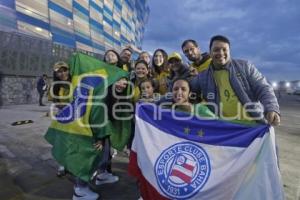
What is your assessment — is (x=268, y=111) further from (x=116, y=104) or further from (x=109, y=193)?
(x=109, y=193)

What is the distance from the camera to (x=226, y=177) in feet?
11.0

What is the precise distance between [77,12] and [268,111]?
3304 centimetres

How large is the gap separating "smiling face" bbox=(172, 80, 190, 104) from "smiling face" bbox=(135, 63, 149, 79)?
3.76 ft

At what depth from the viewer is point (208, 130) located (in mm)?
3621

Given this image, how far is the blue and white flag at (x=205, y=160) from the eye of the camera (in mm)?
3236

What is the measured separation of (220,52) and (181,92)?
26.5 inches

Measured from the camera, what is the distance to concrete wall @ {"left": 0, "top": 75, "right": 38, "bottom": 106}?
15.8m

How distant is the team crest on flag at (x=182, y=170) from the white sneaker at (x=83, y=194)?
1237 millimetres

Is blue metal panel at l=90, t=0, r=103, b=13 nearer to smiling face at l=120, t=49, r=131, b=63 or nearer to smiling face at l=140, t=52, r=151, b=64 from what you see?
smiling face at l=120, t=49, r=131, b=63

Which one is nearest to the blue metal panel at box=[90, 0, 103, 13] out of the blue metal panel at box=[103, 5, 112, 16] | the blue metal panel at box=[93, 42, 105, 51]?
the blue metal panel at box=[103, 5, 112, 16]

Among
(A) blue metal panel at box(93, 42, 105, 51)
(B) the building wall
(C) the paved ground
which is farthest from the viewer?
(A) blue metal panel at box(93, 42, 105, 51)

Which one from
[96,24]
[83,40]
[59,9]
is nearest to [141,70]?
[59,9]

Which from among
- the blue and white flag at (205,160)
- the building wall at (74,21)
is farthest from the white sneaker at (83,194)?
the building wall at (74,21)

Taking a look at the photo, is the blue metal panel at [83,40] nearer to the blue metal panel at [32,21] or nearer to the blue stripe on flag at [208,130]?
the blue metal panel at [32,21]
